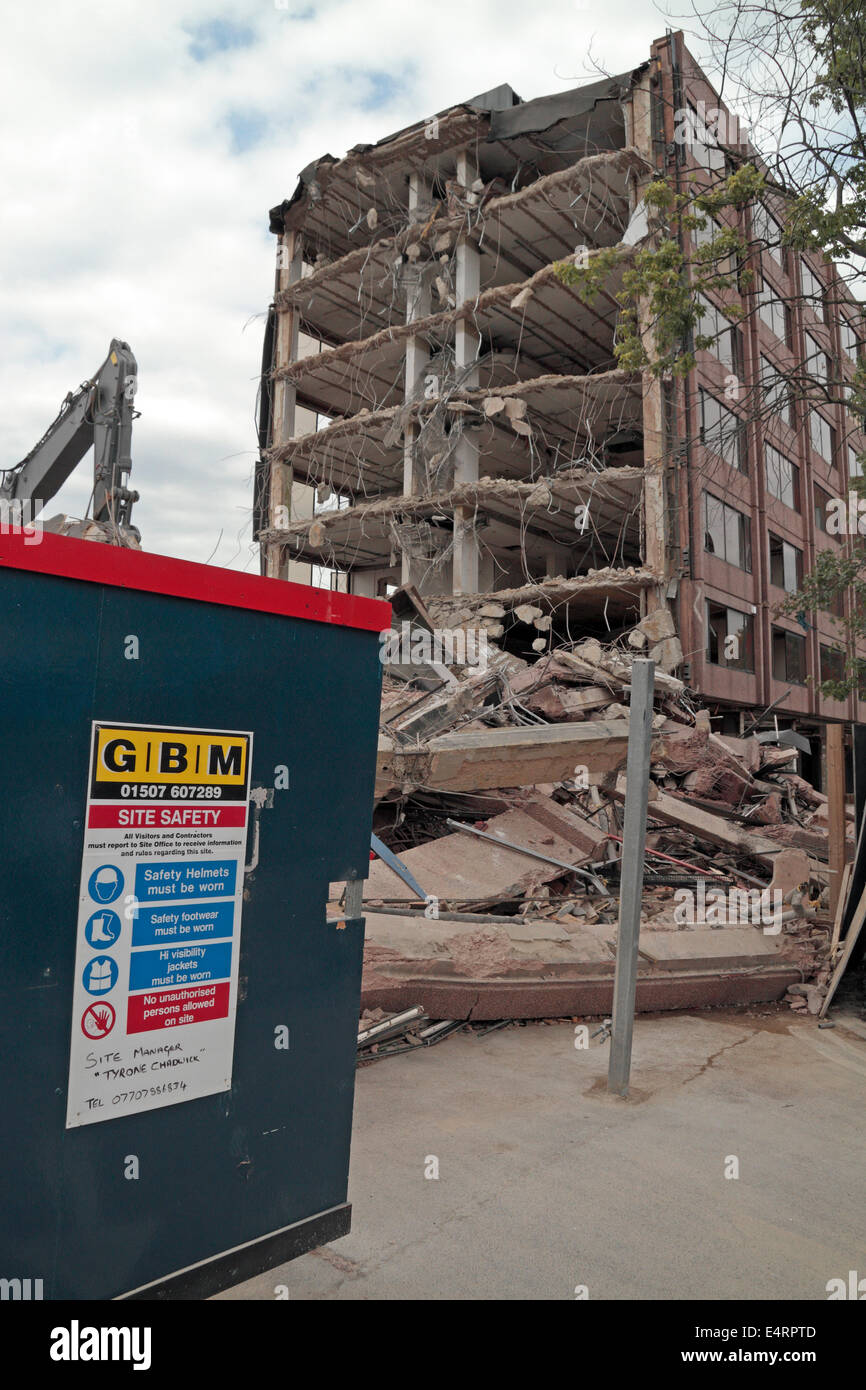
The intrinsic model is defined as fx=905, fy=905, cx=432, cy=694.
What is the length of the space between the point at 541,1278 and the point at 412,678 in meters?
8.81

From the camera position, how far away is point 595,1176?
3.92 meters

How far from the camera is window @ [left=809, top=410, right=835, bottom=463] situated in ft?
96.8

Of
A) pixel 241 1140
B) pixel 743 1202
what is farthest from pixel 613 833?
pixel 241 1140

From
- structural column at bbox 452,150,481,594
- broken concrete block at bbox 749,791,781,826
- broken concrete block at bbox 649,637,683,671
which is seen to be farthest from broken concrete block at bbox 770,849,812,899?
structural column at bbox 452,150,481,594

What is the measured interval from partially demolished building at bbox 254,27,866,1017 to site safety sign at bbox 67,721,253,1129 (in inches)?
283

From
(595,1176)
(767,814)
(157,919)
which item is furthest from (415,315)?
(157,919)

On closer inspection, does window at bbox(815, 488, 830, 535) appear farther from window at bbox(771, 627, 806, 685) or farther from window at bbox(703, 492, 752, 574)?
window at bbox(703, 492, 752, 574)

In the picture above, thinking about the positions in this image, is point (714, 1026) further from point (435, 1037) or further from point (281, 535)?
point (281, 535)

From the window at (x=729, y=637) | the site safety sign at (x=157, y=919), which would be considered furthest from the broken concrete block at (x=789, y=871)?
the window at (x=729, y=637)

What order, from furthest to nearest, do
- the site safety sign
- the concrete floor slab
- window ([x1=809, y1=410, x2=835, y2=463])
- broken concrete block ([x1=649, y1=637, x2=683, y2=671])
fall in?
window ([x1=809, y1=410, x2=835, y2=463])
broken concrete block ([x1=649, y1=637, x2=683, y2=671])
the concrete floor slab
the site safety sign

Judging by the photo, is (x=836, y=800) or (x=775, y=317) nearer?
(x=836, y=800)

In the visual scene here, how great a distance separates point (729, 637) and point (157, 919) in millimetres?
21267

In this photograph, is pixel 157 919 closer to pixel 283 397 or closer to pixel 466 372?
pixel 466 372

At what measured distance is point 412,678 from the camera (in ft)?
38.0
